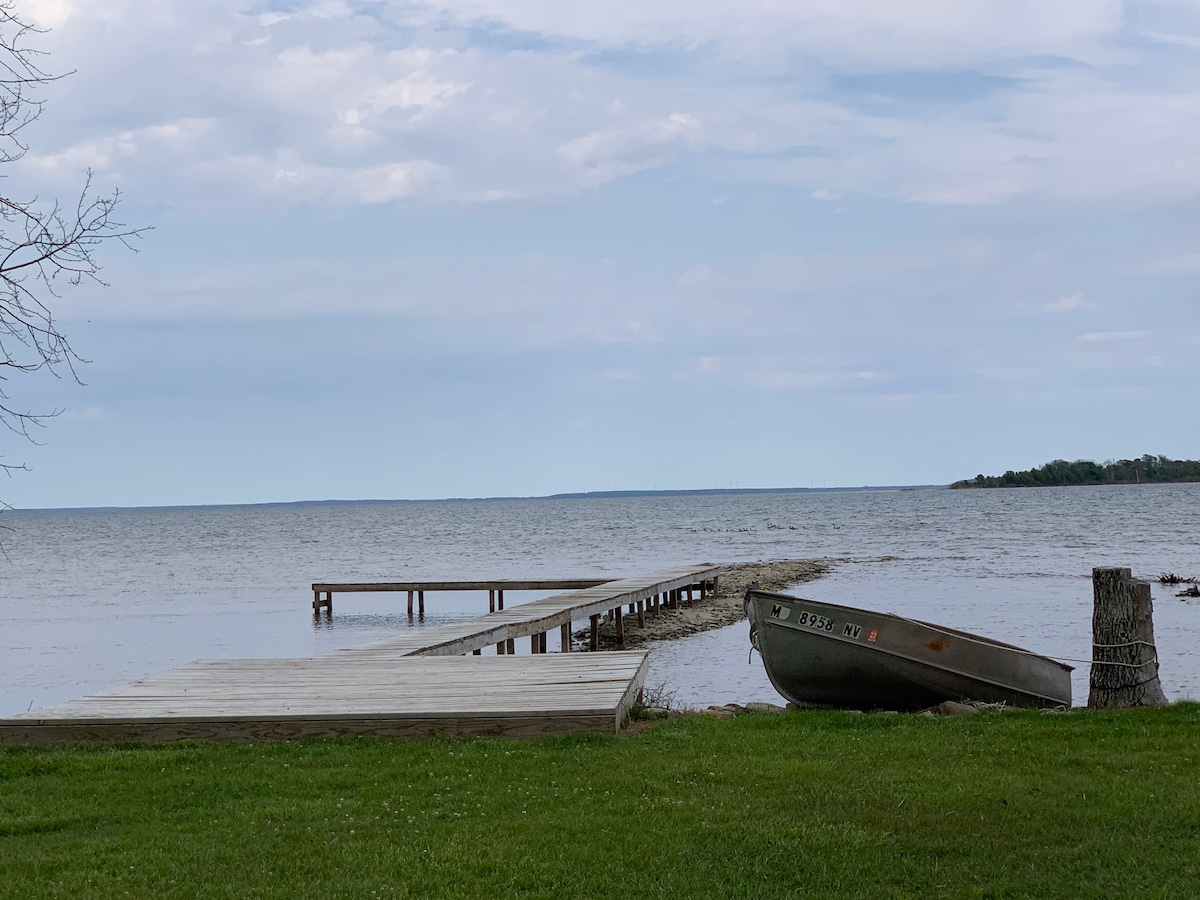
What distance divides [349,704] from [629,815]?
11.7ft

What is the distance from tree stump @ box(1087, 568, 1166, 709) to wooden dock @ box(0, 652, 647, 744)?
413cm

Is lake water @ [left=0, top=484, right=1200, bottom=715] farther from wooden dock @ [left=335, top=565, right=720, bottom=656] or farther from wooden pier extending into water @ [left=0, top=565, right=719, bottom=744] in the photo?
wooden pier extending into water @ [left=0, top=565, right=719, bottom=744]

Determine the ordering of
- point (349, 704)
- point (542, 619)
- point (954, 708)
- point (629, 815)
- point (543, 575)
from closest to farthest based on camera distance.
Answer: point (629, 815), point (349, 704), point (954, 708), point (542, 619), point (543, 575)

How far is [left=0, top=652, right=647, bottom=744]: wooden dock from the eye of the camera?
849 cm

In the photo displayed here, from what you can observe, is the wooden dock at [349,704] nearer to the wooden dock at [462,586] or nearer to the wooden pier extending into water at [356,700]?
the wooden pier extending into water at [356,700]

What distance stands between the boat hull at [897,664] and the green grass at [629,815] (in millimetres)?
2174

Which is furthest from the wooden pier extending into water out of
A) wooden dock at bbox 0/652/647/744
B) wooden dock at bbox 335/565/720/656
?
wooden dock at bbox 335/565/720/656

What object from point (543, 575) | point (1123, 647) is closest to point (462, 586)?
point (543, 575)

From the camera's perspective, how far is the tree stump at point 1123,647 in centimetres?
973

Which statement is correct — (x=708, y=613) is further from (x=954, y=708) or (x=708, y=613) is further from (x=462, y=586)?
(x=954, y=708)

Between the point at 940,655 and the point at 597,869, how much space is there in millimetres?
6429

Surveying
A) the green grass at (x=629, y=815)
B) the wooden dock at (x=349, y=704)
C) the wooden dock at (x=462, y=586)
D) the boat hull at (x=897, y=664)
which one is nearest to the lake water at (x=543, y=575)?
the wooden dock at (x=462, y=586)

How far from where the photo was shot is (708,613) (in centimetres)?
2838

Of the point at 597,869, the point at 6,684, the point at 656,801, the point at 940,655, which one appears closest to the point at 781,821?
the point at 656,801
